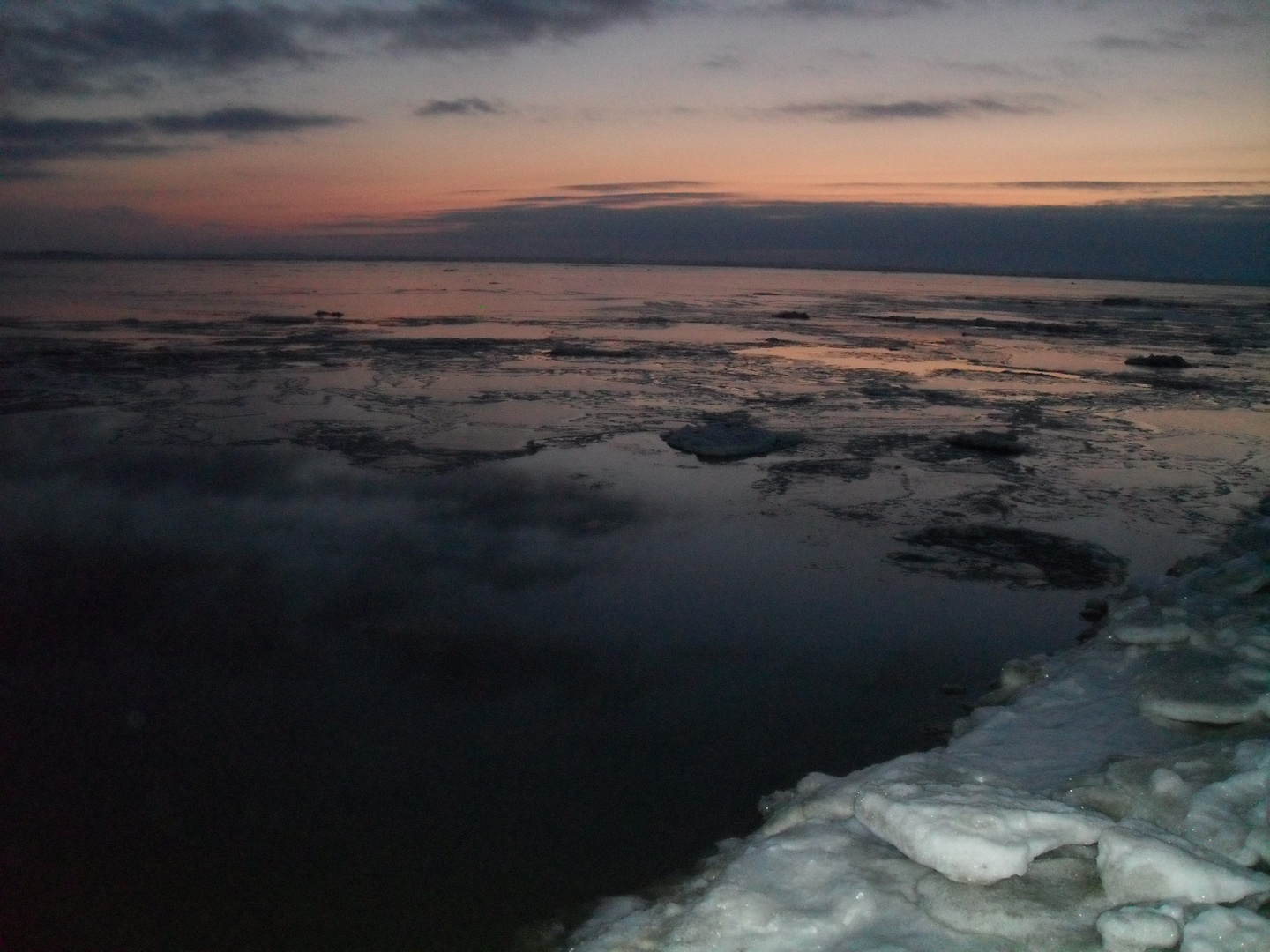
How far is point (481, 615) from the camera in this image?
558cm

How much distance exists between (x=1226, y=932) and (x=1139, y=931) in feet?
0.64

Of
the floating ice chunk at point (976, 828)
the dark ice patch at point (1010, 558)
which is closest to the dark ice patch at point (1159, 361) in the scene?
the dark ice patch at point (1010, 558)

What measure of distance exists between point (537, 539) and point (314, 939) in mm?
4058

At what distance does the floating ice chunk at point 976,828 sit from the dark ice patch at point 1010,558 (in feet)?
11.7

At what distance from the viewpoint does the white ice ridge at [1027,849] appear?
2.48m

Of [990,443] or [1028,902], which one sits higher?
[990,443]

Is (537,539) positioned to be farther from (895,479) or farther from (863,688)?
(895,479)

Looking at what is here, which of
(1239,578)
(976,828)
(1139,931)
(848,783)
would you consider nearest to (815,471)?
(1239,578)

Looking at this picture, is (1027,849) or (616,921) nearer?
(1027,849)

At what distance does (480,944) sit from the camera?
301cm

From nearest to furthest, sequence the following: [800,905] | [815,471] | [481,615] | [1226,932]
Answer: [1226,932] < [800,905] < [481,615] < [815,471]

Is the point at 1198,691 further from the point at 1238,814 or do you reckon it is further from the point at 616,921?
the point at 616,921

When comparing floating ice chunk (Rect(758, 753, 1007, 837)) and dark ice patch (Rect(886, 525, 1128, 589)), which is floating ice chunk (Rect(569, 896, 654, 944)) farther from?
dark ice patch (Rect(886, 525, 1128, 589))

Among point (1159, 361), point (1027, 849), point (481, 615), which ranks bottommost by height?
point (481, 615)
